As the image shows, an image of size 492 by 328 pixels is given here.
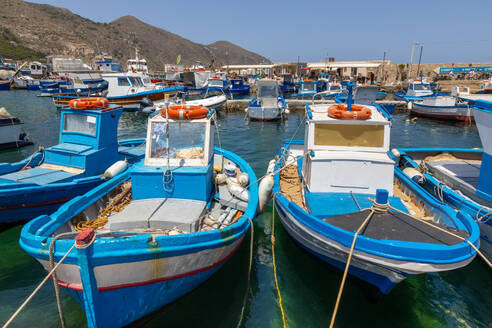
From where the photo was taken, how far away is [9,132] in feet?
47.2

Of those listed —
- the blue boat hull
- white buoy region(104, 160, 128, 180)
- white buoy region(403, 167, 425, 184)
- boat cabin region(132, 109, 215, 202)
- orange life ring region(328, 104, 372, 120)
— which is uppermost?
orange life ring region(328, 104, 372, 120)

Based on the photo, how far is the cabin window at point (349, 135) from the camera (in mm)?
6547

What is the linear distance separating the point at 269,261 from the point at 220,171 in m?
2.65

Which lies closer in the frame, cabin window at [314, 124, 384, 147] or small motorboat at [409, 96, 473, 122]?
cabin window at [314, 124, 384, 147]

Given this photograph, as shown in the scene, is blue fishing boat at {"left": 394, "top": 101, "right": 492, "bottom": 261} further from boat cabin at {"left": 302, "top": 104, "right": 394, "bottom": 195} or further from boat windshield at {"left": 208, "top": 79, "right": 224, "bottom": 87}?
boat windshield at {"left": 208, "top": 79, "right": 224, "bottom": 87}

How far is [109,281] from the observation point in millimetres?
3803

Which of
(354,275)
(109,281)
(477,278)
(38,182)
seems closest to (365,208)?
(354,275)

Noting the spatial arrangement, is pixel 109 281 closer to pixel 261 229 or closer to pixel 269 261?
pixel 269 261

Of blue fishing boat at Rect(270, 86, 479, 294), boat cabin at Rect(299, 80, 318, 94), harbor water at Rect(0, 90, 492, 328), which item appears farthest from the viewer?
boat cabin at Rect(299, 80, 318, 94)

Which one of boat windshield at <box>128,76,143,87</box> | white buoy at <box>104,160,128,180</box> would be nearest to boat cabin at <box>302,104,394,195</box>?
white buoy at <box>104,160,128,180</box>

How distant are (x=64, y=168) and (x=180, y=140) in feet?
13.1

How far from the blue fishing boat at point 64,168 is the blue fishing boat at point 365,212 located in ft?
16.7

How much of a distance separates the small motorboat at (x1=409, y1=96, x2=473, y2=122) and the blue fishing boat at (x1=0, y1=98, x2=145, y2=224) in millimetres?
26003

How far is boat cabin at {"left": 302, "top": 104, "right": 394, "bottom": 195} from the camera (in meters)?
6.25
